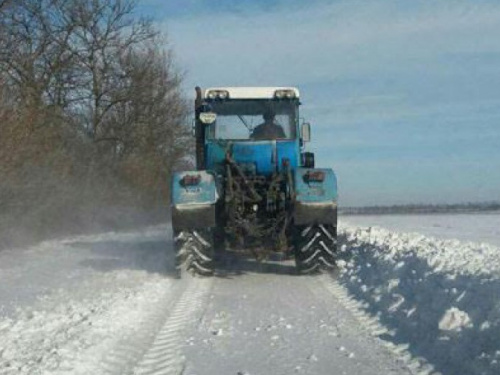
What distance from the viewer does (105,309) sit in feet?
27.6

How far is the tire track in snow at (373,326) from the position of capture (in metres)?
5.88

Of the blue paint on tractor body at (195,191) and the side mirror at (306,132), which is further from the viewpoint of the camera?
the side mirror at (306,132)

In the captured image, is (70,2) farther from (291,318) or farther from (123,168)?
(291,318)

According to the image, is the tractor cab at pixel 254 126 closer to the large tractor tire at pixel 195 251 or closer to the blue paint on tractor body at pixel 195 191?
the blue paint on tractor body at pixel 195 191

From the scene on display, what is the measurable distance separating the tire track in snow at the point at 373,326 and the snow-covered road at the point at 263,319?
0.05 ft

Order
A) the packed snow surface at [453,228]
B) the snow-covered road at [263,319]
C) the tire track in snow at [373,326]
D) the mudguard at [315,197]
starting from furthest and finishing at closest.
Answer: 1. the packed snow surface at [453,228]
2. the mudguard at [315,197]
3. the snow-covered road at [263,319]
4. the tire track in snow at [373,326]

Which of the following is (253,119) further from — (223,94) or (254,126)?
(223,94)

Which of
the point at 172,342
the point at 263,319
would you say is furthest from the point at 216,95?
the point at 172,342

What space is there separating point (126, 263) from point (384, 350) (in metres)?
8.36

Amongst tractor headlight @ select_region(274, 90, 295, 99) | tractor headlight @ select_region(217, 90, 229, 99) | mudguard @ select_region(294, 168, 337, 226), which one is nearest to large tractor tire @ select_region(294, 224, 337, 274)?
mudguard @ select_region(294, 168, 337, 226)

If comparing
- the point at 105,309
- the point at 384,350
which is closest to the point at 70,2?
the point at 105,309

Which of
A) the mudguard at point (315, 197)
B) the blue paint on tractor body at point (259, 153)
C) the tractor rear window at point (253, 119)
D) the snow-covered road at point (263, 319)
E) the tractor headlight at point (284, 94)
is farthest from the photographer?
the tractor rear window at point (253, 119)

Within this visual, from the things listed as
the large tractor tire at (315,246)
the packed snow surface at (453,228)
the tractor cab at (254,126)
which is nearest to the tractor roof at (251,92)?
the tractor cab at (254,126)

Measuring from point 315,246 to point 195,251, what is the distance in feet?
6.44
